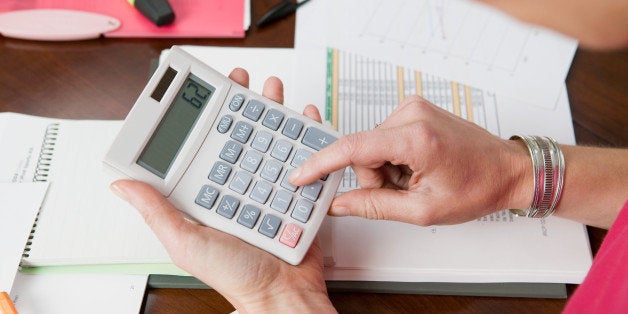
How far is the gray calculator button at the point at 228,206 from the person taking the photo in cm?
49

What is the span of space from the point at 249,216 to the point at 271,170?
0.05m

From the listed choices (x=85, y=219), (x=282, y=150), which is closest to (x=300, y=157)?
(x=282, y=150)

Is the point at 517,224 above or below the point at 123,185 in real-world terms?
above

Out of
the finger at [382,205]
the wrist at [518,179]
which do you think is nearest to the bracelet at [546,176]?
the wrist at [518,179]

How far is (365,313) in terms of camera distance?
53cm

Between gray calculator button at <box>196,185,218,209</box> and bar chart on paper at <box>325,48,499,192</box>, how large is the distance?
196mm

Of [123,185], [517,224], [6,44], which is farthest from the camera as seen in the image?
[6,44]

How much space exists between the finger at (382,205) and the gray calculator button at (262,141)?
0.08 m

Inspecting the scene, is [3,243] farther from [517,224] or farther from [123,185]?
[517,224]

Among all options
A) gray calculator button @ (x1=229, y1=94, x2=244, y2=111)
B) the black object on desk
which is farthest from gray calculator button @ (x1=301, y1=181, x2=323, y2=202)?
the black object on desk

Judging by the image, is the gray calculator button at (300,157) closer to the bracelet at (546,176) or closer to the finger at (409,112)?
the finger at (409,112)

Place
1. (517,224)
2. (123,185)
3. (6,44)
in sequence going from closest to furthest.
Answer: (123,185) < (517,224) < (6,44)

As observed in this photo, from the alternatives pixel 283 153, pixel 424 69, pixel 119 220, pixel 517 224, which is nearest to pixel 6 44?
pixel 119 220

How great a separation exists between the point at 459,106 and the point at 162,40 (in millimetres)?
374
